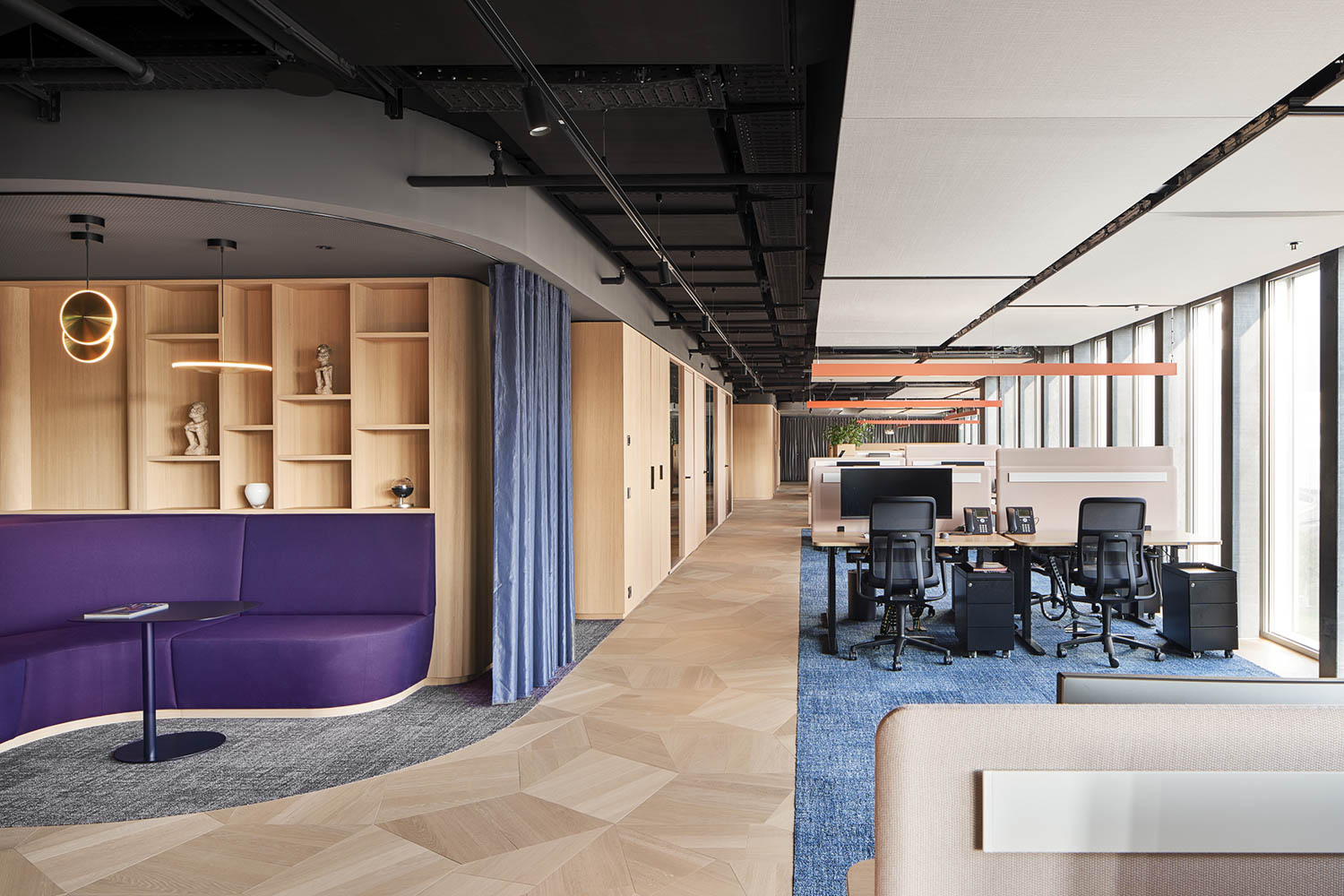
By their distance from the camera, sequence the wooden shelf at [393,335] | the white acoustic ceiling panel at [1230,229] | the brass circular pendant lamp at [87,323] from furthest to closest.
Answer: the wooden shelf at [393,335], the brass circular pendant lamp at [87,323], the white acoustic ceiling panel at [1230,229]

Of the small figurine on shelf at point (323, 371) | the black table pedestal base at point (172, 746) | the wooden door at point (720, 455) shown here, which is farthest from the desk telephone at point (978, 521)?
the wooden door at point (720, 455)

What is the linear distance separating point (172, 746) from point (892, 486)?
5266 millimetres

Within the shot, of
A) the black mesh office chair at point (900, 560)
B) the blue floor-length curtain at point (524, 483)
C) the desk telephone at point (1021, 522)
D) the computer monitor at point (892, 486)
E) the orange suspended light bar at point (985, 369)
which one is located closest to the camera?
the blue floor-length curtain at point (524, 483)

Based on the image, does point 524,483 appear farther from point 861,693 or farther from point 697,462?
point 697,462

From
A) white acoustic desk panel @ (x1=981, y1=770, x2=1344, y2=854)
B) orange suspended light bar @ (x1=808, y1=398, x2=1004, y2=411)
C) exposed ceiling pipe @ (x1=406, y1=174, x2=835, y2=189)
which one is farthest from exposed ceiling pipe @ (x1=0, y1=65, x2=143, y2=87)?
orange suspended light bar @ (x1=808, y1=398, x2=1004, y2=411)

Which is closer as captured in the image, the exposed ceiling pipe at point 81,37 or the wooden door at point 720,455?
the exposed ceiling pipe at point 81,37

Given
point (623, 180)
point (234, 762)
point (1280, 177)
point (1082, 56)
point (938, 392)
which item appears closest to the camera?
point (1082, 56)

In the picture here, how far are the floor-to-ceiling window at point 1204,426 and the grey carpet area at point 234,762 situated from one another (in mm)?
6426

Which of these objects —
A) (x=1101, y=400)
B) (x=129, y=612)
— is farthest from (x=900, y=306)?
(x=129, y=612)

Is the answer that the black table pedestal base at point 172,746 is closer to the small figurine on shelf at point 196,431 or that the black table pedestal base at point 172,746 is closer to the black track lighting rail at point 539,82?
the small figurine on shelf at point 196,431

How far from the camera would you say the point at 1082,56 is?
7.79 ft

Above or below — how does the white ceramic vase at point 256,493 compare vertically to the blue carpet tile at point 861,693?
above

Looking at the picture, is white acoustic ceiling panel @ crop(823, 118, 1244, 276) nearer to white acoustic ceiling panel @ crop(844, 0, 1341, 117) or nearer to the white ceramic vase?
white acoustic ceiling panel @ crop(844, 0, 1341, 117)

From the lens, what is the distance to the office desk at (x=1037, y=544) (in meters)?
5.82
